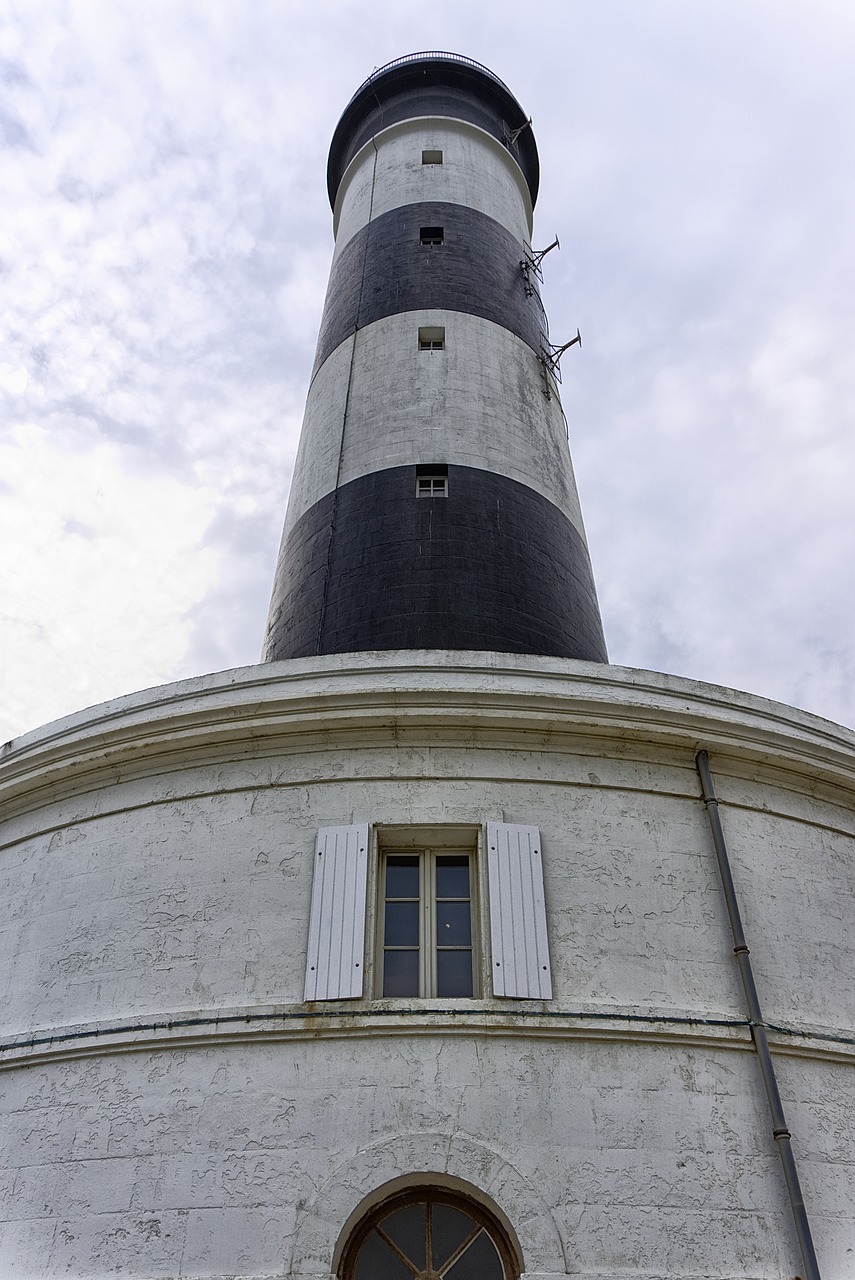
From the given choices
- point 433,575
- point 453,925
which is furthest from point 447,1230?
point 433,575

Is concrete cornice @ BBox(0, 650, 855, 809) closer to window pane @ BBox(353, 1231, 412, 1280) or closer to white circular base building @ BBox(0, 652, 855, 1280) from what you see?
white circular base building @ BBox(0, 652, 855, 1280)

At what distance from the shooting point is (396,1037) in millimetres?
6672

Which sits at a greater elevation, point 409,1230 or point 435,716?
point 435,716

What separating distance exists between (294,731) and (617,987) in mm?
3186

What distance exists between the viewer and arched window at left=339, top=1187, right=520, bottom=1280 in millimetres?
6168

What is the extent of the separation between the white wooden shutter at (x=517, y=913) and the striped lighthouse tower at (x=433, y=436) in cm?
319

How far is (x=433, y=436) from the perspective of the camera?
12477 millimetres

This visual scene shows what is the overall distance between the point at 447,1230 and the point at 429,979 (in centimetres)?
158

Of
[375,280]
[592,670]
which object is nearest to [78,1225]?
[592,670]

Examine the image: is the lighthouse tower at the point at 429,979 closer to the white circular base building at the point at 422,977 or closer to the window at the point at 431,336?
the white circular base building at the point at 422,977

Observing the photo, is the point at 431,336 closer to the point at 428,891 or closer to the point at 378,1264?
the point at 428,891

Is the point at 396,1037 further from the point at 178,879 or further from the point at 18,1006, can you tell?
the point at 18,1006

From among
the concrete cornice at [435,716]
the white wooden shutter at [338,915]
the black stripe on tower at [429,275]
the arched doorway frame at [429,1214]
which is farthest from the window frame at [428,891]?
the black stripe on tower at [429,275]

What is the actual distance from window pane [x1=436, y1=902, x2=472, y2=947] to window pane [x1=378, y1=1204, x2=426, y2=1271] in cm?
174
